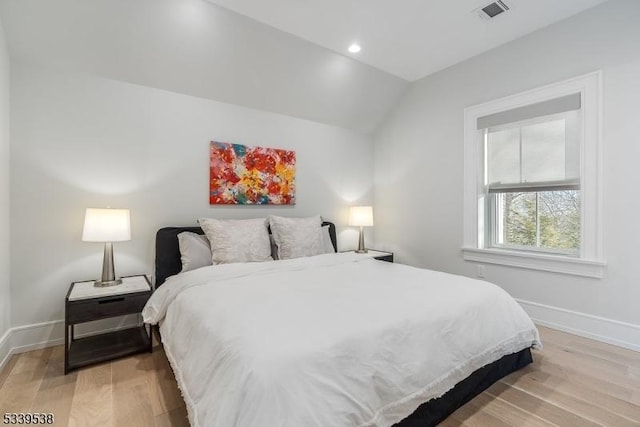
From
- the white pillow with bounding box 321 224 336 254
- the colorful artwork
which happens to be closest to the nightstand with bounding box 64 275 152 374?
the colorful artwork

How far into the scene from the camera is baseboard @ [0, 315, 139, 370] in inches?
87.3

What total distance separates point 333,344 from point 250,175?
2.46 metres

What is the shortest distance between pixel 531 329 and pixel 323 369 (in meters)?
1.64

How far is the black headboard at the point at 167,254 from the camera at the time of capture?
2699 mm

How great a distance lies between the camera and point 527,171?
10.1 feet

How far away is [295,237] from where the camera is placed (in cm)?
303

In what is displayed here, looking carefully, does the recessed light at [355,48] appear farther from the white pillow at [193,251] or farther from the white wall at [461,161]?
the white pillow at [193,251]

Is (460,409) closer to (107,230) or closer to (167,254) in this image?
(167,254)

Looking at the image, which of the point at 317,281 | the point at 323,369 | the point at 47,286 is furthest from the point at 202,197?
the point at 323,369

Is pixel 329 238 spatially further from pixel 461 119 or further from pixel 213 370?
pixel 213 370

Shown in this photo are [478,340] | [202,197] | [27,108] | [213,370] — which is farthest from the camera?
Answer: [202,197]

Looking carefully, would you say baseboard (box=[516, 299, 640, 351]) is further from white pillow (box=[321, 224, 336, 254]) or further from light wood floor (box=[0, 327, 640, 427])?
white pillow (box=[321, 224, 336, 254])

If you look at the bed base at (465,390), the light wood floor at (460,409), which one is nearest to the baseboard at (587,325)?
the light wood floor at (460,409)

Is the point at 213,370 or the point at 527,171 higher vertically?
the point at 527,171
